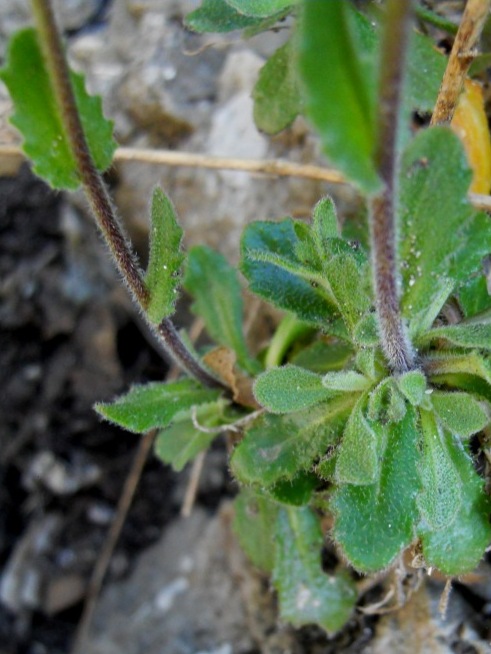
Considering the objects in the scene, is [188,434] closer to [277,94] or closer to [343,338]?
[343,338]

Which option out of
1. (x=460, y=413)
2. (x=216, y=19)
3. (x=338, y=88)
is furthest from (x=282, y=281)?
(x=338, y=88)

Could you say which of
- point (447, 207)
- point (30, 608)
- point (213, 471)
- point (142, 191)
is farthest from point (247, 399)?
point (30, 608)

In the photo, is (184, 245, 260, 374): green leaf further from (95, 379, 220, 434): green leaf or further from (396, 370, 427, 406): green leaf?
(396, 370, 427, 406): green leaf

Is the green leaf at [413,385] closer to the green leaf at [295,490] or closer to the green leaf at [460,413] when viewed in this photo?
the green leaf at [460,413]

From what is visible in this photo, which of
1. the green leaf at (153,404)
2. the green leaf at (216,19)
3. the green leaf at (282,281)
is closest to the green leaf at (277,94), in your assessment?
the green leaf at (216,19)

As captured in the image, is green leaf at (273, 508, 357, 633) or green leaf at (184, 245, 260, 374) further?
green leaf at (184, 245, 260, 374)

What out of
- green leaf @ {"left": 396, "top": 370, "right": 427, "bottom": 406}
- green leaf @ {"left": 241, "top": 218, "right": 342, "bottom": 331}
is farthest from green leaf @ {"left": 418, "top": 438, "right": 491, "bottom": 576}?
green leaf @ {"left": 241, "top": 218, "right": 342, "bottom": 331}
